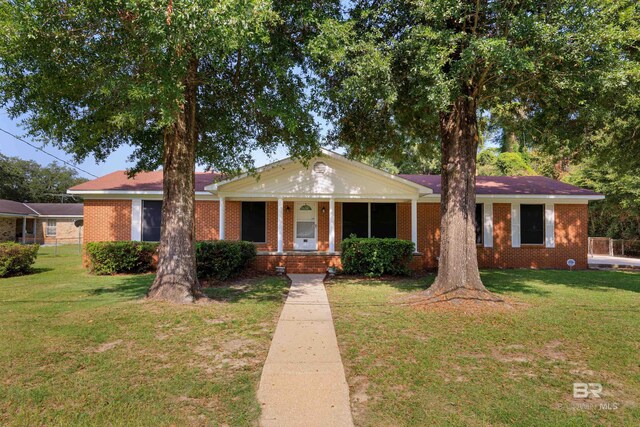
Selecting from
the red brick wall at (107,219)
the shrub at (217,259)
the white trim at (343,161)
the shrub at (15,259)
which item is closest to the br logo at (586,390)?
the shrub at (217,259)

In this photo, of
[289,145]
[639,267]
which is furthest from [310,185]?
[639,267]

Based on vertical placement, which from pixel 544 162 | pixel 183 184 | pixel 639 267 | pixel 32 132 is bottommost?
pixel 639 267

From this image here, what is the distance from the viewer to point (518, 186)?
15477mm

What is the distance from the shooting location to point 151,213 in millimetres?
14234

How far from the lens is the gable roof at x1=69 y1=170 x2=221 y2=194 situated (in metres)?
13.9

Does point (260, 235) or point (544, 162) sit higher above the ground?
point (544, 162)

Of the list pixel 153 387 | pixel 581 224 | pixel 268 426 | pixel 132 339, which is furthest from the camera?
pixel 581 224

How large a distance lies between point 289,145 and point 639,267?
16.2 meters

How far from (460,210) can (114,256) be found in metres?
10.8

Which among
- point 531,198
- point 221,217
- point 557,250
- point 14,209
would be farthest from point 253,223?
point 14,209

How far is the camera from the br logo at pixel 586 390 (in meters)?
3.74

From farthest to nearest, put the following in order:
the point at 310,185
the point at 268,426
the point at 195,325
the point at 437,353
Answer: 1. the point at 310,185
2. the point at 195,325
3. the point at 437,353
4. the point at 268,426

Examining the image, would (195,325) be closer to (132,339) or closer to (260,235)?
(132,339)

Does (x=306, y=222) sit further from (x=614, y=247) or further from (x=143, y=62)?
(x=614, y=247)
